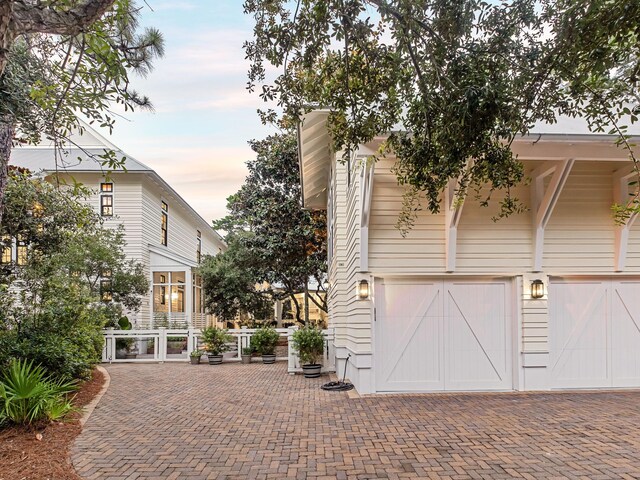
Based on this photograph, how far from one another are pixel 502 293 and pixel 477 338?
0.91 m

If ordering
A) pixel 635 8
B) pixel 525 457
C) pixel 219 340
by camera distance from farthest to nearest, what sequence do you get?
pixel 219 340 → pixel 525 457 → pixel 635 8

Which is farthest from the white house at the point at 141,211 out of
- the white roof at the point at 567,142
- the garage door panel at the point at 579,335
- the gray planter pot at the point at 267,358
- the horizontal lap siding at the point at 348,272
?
the garage door panel at the point at 579,335

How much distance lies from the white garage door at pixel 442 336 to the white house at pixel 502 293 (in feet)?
0.06

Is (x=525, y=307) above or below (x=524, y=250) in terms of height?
below

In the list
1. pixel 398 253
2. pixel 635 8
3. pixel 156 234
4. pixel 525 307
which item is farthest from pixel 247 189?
pixel 635 8

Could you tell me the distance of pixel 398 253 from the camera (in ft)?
26.4

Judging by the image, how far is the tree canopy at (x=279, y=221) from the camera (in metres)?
16.9

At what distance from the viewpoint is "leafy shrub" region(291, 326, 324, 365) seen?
10.6 metres

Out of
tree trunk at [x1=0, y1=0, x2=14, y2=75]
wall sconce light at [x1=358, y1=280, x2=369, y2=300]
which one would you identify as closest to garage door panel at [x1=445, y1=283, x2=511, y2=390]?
wall sconce light at [x1=358, y1=280, x2=369, y2=300]

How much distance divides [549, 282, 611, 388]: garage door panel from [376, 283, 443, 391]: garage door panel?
2035mm

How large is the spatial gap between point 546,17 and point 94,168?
648 inches

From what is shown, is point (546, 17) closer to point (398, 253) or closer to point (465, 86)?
point (465, 86)

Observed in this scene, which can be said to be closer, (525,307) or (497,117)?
(497,117)

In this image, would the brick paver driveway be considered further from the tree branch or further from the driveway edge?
the tree branch
